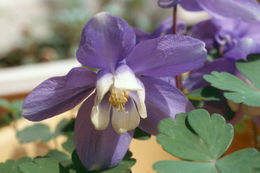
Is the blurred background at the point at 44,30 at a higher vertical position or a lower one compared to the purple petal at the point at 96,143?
lower

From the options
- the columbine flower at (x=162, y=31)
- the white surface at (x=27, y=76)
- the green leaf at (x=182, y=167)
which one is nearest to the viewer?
the green leaf at (x=182, y=167)

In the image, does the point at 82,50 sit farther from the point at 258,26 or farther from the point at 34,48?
the point at 34,48

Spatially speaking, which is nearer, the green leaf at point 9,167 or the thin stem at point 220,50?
the green leaf at point 9,167

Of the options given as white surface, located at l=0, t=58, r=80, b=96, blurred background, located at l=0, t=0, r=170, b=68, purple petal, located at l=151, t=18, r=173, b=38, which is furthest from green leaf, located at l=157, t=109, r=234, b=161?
blurred background, located at l=0, t=0, r=170, b=68

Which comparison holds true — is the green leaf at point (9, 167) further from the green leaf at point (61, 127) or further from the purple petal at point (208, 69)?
the purple petal at point (208, 69)

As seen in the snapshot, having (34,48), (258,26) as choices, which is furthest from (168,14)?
(258,26)

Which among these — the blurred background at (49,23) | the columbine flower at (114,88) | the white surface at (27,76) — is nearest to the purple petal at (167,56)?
the columbine flower at (114,88)
